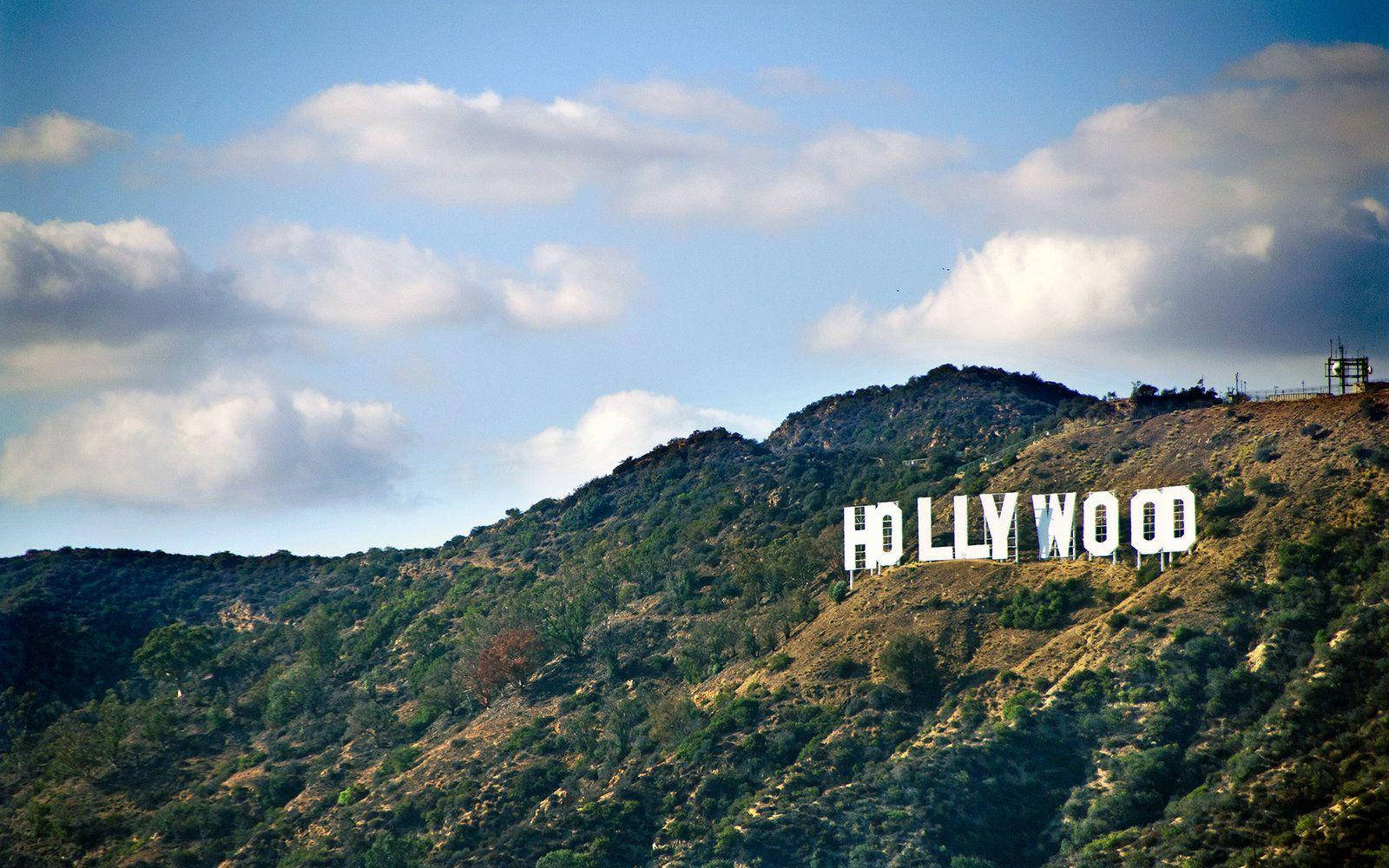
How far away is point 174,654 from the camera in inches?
4803

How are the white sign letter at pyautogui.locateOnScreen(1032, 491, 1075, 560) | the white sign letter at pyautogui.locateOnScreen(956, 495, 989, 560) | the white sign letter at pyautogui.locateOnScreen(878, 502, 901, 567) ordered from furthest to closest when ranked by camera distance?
the white sign letter at pyautogui.locateOnScreen(878, 502, 901, 567), the white sign letter at pyautogui.locateOnScreen(956, 495, 989, 560), the white sign letter at pyautogui.locateOnScreen(1032, 491, 1075, 560)

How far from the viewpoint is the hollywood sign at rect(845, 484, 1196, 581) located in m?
85.6

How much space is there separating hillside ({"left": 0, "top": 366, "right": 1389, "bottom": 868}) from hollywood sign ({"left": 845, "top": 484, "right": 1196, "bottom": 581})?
2134 millimetres

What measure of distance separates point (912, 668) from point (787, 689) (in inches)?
336

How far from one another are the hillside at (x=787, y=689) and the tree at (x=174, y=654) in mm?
286

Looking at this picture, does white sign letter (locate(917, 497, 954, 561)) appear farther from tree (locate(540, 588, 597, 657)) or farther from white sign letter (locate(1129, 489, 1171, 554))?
tree (locate(540, 588, 597, 657))

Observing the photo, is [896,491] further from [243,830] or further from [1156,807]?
[243,830]

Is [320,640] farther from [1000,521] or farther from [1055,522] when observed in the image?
[1055,522]

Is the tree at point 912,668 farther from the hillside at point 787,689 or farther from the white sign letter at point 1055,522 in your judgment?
the white sign letter at point 1055,522

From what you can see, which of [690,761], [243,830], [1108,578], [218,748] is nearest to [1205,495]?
[1108,578]

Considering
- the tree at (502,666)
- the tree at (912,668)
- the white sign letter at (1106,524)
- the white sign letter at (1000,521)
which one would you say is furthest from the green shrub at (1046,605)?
the tree at (502,666)

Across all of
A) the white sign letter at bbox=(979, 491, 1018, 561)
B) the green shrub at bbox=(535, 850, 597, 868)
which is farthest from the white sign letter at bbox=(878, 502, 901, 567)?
the green shrub at bbox=(535, 850, 597, 868)

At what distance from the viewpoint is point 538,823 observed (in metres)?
85.5

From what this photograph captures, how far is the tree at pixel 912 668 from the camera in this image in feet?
286
